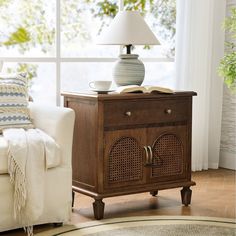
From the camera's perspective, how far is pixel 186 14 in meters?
5.14

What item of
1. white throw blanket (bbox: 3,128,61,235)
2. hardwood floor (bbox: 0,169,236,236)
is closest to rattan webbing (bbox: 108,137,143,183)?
hardwood floor (bbox: 0,169,236,236)

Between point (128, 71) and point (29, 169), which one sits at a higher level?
point (128, 71)

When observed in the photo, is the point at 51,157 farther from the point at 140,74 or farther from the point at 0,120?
the point at 140,74

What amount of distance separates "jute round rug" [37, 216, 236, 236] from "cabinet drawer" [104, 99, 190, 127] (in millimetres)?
594

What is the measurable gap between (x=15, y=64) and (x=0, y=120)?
1.09 m

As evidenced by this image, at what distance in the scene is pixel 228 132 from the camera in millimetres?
5422

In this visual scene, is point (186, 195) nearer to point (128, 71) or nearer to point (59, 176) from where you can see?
point (128, 71)

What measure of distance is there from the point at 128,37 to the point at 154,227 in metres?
1.23

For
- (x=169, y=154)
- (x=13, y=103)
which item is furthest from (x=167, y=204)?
(x=13, y=103)

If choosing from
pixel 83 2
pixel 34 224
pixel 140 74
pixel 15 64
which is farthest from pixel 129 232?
pixel 83 2

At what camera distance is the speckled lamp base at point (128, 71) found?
4098 millimetres

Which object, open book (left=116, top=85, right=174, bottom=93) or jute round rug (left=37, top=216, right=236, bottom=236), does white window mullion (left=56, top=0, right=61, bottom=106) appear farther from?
jute round rug (left=37, top=216, right=236, bottom=236)

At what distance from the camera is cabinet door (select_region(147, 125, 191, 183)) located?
404 centimetres

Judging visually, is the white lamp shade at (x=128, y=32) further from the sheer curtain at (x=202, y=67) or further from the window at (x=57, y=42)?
the sheer curtain at (x=202, y=67)
